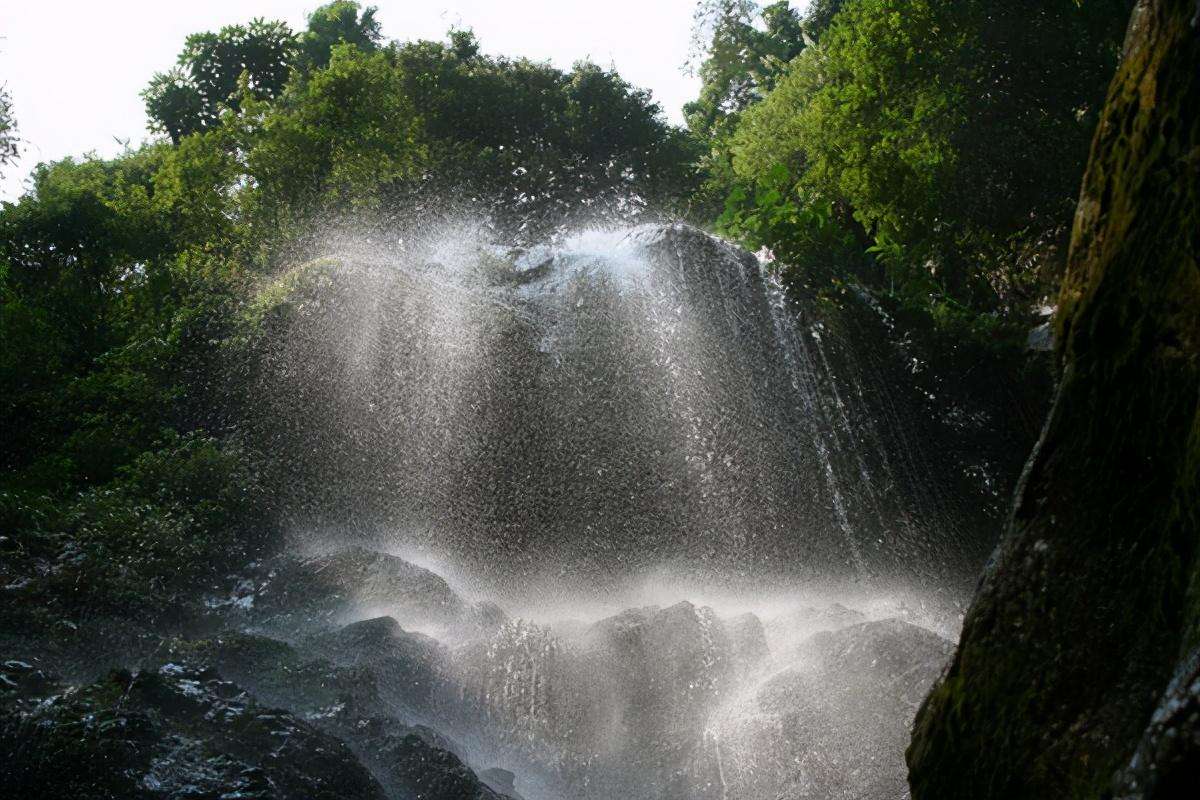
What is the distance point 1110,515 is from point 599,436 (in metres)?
13.3

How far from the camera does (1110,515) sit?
3.86 meters

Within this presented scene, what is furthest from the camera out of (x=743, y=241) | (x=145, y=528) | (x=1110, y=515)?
(x=743, y=241)

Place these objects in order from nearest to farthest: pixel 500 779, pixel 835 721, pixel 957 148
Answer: pixel 835 721, pixel 500 779, pixel 957 148

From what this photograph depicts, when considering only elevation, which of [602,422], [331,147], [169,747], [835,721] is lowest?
[835,721]

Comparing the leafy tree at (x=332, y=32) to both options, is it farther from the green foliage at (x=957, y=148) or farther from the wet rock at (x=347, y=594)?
the wet rock at (x=347, y=594)

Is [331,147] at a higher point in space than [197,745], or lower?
higher

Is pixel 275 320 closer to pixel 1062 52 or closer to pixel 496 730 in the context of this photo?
pixel 496 730

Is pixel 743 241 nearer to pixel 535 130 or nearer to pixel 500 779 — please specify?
pixel 500 779

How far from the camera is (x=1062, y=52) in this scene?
1496 cm

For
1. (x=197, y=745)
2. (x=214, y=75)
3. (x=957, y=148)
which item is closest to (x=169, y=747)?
(x=197, y=745)

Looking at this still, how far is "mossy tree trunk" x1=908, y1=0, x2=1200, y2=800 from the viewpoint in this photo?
137 inches

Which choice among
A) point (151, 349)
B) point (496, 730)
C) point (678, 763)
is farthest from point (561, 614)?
point (151, 349)

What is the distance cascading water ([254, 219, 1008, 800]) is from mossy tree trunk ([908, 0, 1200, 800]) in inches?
311

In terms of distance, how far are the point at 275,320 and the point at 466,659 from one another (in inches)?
413
